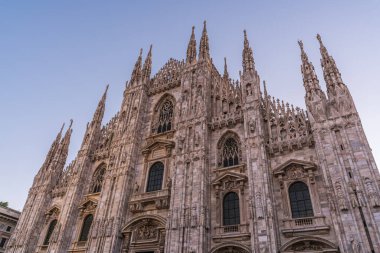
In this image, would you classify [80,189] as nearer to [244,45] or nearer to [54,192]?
[54,192]

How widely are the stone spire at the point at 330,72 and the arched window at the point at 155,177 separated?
44.6ft

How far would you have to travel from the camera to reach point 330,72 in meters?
19.5

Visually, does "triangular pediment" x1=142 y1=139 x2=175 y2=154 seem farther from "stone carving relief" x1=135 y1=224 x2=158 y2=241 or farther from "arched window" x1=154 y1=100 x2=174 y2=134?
"stone carving relief" x1=135 y1=224 x2=158 y2=241

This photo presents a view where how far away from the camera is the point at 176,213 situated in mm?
19281

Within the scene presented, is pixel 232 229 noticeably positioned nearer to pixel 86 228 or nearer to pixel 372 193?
pixel 372 193

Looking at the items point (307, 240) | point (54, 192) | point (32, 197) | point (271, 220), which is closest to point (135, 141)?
point (54, 192)

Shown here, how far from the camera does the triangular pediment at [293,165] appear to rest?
680 inches

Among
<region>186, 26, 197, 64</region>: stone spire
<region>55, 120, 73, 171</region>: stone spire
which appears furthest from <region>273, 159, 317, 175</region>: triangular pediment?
<region>55, 120, 73, 171</region>: stone spire

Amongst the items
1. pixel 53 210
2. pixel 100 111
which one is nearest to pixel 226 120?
pixel 100 111

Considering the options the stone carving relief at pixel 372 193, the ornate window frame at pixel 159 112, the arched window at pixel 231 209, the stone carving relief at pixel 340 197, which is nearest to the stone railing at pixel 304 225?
the stone carving relief at pixel 340 197

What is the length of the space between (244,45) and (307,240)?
16.6m

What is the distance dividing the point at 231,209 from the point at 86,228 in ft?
42.3

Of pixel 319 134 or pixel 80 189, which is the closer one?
pixel 319 134

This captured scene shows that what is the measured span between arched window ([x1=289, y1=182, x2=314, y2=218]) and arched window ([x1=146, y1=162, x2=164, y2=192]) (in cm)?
1001
